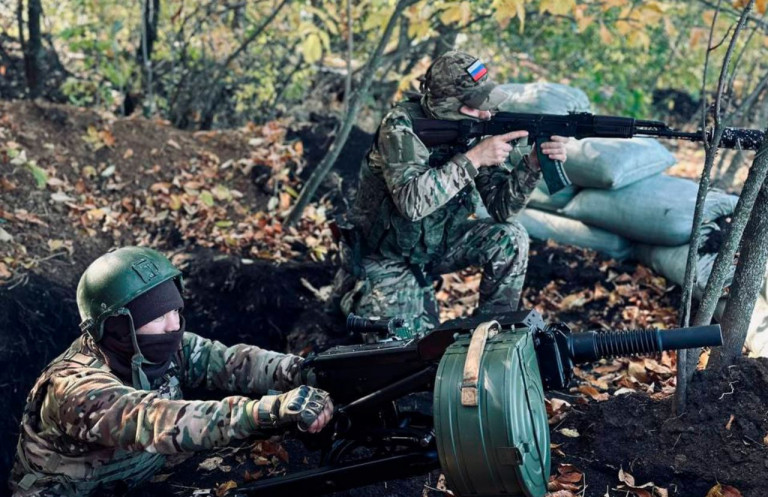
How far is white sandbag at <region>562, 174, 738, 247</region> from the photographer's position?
5.37m

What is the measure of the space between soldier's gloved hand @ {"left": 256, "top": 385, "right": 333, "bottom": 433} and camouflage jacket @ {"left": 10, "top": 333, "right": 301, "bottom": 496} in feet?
0.14

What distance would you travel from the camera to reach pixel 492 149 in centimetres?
437

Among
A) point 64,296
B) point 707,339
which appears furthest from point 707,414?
point 64,296

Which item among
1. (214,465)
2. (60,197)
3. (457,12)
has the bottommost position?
(214,465)

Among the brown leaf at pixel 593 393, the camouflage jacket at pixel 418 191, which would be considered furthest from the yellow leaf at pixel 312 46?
the brown leaf at pixel 593 393

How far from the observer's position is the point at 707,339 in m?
2.64

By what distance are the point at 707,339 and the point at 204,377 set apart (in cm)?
207

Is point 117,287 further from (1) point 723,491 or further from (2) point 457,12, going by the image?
(2) point 457,12

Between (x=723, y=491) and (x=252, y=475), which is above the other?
(x=723, y=491)

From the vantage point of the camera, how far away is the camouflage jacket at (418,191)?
439 cm

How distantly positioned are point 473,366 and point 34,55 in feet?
22.3

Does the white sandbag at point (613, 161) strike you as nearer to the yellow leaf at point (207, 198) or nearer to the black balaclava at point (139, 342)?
the yellow leaf at point (207, 198)

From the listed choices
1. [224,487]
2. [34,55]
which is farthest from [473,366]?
[34,55]

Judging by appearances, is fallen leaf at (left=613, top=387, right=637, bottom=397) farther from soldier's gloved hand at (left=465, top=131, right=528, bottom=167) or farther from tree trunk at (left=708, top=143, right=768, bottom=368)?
soldier's gloved hand at (left=465, top=131, right=528, bottom=167)
